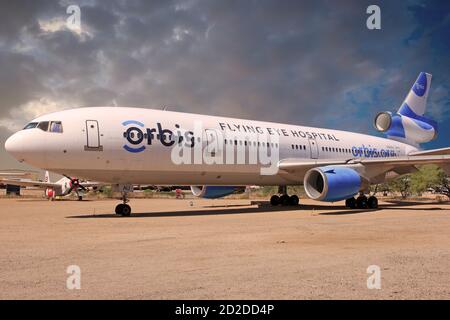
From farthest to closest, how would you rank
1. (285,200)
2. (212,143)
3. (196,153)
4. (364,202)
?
(285,200)
(364,202)
(212,143)
(196,153)

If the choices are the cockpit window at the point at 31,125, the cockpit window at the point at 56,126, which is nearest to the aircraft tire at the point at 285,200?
the cockpit window at the point at 56,126

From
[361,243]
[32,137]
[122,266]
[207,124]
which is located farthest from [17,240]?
[207,124]

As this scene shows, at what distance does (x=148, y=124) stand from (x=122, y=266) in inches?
393

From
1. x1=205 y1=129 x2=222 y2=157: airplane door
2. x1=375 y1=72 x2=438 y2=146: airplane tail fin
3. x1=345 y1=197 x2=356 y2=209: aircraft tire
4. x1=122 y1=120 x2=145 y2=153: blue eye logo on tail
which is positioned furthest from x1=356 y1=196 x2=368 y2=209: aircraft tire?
x1=122 y1=120 x2=145 y2=153: blue eye logo on tail

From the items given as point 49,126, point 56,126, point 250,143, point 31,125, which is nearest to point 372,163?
point 250,143

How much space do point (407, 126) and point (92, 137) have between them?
22.6m

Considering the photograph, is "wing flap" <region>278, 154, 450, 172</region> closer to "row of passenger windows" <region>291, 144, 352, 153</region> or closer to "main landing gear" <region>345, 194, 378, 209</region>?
"row of passenger windows" <region>291, 144, 352, 153</region>

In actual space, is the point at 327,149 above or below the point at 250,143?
below

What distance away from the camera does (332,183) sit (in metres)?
16.7

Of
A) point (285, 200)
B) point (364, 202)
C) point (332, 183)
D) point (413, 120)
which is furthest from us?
point (413, 120)

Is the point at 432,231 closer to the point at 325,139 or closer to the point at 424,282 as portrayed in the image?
the point at 424,282

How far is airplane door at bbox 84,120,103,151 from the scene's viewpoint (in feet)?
46.3

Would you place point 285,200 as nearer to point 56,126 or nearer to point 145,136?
point 145,136

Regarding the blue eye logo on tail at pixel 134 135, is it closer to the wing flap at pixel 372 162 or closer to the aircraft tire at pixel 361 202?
the wing flap at pixel 372 162
